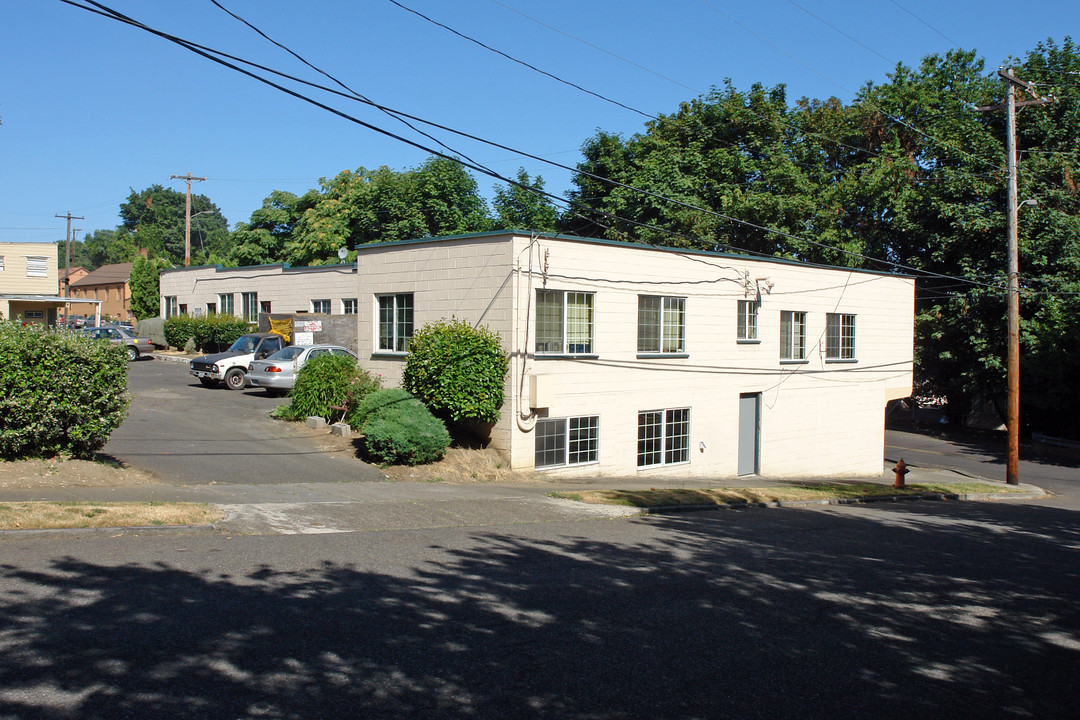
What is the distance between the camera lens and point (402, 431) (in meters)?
15.9

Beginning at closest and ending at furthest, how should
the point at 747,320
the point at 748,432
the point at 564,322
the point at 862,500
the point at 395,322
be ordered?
1. the point at 564,322
2. the point at 395,322
3. the point at 862,500
4. the point at 747,320
5. the point at 748,432

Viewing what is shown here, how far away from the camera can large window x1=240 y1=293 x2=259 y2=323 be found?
1527 inches

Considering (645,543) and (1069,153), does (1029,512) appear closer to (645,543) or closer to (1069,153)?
(645,543)

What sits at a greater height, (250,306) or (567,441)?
(250,306)

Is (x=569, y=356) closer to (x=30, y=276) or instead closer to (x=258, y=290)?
(x=258, y=290)

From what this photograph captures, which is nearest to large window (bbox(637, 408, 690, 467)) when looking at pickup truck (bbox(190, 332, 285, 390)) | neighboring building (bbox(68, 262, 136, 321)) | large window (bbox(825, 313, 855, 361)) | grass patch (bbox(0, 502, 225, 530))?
large window (bbox(825, 313, 855, 361))

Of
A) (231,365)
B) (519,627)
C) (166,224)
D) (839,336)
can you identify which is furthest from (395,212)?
(166,224)

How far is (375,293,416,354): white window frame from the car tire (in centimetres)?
909

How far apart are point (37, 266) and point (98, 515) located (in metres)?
35.6

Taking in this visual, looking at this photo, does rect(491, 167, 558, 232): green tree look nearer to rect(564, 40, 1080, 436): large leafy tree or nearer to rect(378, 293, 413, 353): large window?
rect(564, 40, 1080, 436): large leafy tree

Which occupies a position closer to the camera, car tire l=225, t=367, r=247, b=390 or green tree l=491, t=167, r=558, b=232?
car tire l=225, t=367, r=247, b=390

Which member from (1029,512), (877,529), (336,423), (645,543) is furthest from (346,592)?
(1029,512)

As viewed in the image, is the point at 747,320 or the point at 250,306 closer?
the point at 747,320

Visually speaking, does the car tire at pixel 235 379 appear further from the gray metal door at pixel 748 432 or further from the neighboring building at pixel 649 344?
the gray metal door at pixel 748 432
